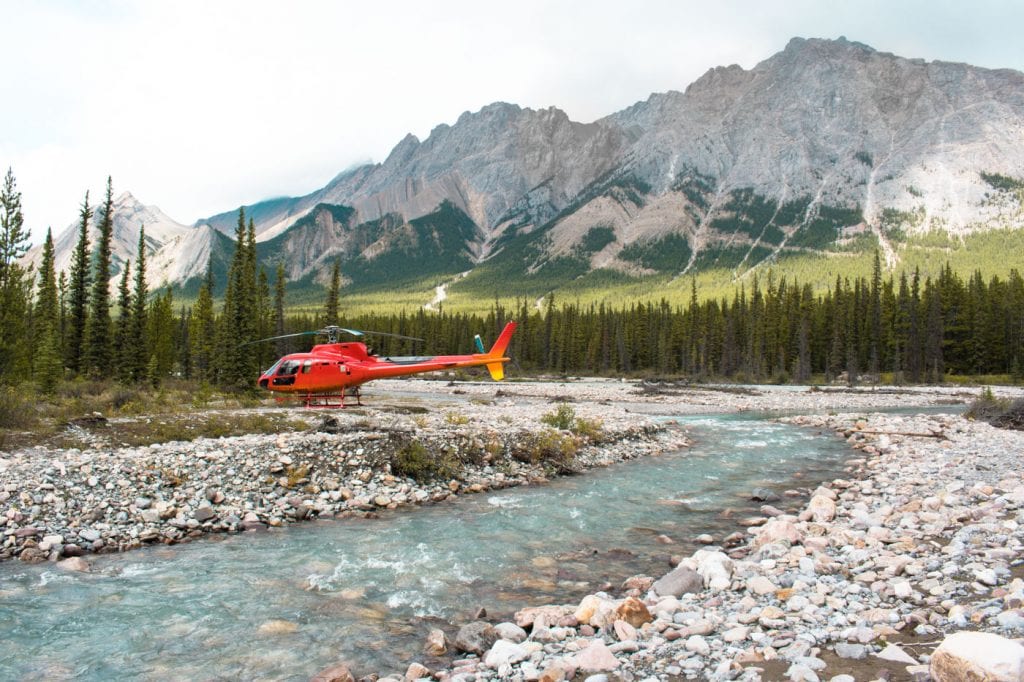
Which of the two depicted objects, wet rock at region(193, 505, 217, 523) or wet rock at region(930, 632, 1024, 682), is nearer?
wet rock at region(930, 632, 1024, 682)

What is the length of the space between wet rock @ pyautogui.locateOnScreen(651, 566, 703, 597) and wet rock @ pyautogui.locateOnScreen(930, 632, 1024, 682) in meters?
3.82

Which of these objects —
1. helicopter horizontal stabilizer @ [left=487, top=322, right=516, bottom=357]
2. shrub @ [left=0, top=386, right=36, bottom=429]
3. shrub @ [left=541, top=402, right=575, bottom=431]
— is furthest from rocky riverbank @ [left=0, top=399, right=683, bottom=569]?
helicopter horizontal stabilizer @ [left=487, top=322, right=516, bottom=357]

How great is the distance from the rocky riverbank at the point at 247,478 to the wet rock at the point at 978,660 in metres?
11.7

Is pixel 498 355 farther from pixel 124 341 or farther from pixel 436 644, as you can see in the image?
pixel 124 341

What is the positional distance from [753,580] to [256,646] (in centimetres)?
691

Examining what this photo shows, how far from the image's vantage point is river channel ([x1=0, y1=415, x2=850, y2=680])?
23.9 feet

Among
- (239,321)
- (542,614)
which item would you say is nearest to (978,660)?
(542,614)

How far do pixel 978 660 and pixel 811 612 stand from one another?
2.60 meters

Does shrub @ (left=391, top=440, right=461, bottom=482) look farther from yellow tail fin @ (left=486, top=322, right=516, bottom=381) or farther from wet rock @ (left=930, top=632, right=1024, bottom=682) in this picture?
wet rock @ (left=930, top=632, right=1024, bottom=682)

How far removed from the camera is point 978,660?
444cm

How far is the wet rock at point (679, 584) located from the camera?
8453 mm

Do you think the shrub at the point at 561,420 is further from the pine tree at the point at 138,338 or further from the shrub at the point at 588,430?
the pine tree at the point at 138,338

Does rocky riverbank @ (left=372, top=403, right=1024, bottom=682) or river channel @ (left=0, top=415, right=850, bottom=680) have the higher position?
rocky riverbank @ (left=372, top=403, right=1024, bottom=682)

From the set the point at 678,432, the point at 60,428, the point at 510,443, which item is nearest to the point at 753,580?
the point at 510,443
